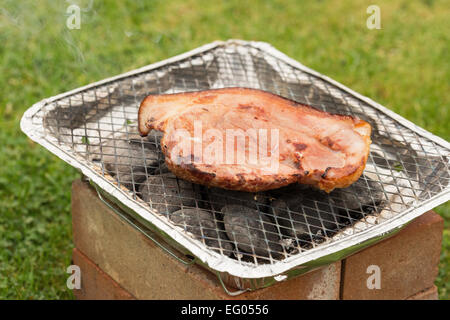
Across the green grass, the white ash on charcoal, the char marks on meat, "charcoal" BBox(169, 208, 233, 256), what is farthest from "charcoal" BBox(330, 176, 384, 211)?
the green grass

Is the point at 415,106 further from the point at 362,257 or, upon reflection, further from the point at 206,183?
the point at 206,183

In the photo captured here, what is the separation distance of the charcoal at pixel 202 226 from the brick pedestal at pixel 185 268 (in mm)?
203

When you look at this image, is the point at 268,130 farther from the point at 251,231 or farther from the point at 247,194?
the point at 251,231

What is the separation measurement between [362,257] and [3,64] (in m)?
4.44

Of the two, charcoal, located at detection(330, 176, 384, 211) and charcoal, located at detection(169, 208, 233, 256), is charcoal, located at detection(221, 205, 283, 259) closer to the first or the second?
charcoal, located at detection(169, 208, 233, 256)

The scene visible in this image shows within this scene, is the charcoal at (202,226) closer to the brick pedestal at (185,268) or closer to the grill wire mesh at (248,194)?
the grill wire mesh at (248,194)

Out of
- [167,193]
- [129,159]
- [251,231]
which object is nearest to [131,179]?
[129,159]

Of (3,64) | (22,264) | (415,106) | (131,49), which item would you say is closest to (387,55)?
(415,106)

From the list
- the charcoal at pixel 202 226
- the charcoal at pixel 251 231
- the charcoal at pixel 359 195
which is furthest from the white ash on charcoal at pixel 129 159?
the charcoal at pixel 359 195

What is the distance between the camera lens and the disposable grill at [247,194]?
285 cm

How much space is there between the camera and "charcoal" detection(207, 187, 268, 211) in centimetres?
312

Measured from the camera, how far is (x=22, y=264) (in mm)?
4391

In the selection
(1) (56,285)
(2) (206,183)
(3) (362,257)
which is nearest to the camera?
(2) (206,183)

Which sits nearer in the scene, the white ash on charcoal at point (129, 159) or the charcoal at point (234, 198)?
the charcoal at point (234, 198)
